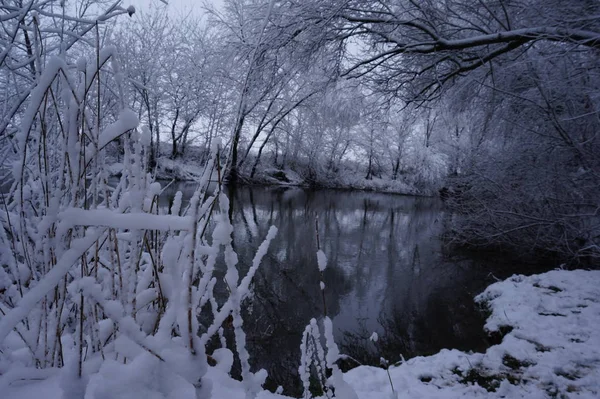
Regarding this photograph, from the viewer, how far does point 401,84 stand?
15.4 feet

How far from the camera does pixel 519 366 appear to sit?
2.48 metres

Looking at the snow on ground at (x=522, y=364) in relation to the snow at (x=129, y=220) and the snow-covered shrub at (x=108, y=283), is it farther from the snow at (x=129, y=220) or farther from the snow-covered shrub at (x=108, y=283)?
the snow at (x=129, y=220)

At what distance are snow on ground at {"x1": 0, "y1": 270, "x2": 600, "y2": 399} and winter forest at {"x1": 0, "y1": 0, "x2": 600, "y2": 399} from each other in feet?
0.07

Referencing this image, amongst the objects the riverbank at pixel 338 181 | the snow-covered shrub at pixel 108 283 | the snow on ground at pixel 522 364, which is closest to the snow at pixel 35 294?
the snow-covered shrub at pixel 108 283

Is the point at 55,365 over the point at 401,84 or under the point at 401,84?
under

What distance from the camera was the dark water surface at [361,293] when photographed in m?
3.22

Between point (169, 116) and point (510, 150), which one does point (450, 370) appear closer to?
point (510, 150)

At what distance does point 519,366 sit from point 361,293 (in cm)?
225

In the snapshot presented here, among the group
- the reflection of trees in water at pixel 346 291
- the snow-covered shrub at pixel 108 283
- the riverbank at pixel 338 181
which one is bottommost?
the reflection of trees in water at pixel 346 291

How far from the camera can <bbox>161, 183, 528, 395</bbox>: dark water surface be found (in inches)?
127

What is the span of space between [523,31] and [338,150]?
2074 cm

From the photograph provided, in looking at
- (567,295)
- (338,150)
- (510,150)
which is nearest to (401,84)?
(510,150)

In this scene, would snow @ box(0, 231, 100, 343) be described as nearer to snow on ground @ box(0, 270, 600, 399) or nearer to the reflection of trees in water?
snow on ground @ box(0, 270, 600, 399)

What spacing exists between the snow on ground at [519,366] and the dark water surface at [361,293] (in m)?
0.46
